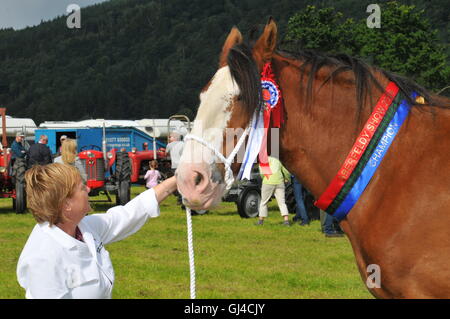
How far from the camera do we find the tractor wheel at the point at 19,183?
49.9 ft

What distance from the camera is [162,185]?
325 centimetres

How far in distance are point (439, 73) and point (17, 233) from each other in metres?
35.6

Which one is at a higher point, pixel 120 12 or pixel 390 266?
pixel 120 12

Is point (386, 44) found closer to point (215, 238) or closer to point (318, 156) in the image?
point (215, 238)

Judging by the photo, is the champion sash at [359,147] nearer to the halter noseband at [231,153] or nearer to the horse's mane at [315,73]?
the horse's mane at [315,73]

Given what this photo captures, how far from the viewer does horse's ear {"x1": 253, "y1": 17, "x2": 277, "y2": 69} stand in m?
2.87

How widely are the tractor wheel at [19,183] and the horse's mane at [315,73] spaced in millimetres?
13333

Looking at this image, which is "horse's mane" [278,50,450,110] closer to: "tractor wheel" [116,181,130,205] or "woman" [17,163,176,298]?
"woman" [17,163,176,298]

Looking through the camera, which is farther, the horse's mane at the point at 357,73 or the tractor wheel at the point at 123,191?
the tractor wheel at the point at 123,191

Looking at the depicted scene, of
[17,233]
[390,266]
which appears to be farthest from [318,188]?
[17,233]

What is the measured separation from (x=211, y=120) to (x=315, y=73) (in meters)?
0.62

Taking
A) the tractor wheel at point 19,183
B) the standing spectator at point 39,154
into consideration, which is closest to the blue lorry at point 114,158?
the standing spectator at point 39,154

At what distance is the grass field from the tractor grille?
2.98 m

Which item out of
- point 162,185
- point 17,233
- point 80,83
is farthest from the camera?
point 80,83
